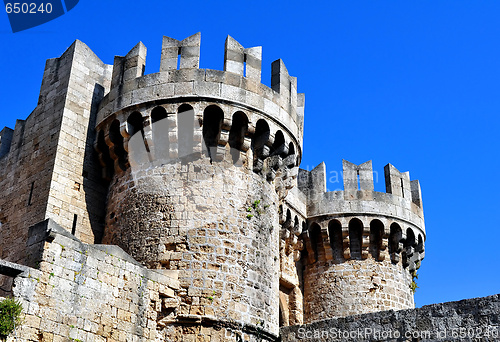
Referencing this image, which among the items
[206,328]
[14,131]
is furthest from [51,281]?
[14,131]

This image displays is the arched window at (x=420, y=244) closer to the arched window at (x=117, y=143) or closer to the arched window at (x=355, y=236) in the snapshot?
the arched window at (x=355, y=236)

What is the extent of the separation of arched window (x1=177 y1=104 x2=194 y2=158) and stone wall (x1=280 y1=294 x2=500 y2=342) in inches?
142

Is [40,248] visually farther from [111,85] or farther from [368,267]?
[368,267]

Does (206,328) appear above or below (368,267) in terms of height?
below

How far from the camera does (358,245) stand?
15.4 metres

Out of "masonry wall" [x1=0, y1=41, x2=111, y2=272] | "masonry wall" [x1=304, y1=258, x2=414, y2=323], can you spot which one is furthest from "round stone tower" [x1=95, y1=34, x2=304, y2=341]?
"masonry wall" [x1=304, y1=258, x2=414, y2=323]

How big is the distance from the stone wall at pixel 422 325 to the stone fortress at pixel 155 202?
3 cm

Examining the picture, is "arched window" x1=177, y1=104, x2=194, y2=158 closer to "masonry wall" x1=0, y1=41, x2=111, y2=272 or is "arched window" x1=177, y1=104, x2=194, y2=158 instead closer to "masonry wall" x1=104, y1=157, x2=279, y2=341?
"masonry wall" x1=104, y1=157, x2=279, y2=341

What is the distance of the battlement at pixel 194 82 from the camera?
10.8m

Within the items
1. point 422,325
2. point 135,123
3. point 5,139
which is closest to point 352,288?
point 422,325

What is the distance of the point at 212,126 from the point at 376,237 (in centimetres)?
641

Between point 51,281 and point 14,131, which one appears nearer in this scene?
point 51,281

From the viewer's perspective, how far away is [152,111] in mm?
10852

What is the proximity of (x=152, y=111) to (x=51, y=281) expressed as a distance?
3.76 metres
